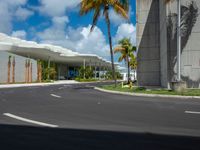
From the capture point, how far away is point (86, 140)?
6.33 meters

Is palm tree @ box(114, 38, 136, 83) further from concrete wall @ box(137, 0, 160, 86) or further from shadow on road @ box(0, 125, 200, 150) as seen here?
shadow on road @ box(0, 125, 200, 150)

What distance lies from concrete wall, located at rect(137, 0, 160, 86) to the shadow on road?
81.5ft

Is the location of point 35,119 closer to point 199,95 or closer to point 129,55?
point 199,95

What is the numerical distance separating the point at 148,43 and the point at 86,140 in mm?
26165

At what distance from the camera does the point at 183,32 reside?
2328 cm

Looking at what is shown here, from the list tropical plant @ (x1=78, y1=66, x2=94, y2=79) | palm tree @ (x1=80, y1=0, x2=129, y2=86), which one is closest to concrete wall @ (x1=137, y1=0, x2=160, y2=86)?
palm tree @ (x1=80, y1=0, x2=129, y2=86)

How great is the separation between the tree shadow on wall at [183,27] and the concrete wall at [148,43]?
7.05 m

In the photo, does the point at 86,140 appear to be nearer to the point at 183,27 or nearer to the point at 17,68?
the point at 183,27

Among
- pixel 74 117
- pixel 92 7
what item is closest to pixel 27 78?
pixel 92 7

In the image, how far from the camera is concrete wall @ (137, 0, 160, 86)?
3127 cm

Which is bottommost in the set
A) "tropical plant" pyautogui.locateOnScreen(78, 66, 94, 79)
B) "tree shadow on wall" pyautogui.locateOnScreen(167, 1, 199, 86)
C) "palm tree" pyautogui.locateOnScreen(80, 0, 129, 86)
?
"tropical plant" pyautogui.locateOnScreen(78, 66, 94, 79)

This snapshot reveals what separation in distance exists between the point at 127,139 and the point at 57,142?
57.6 inches

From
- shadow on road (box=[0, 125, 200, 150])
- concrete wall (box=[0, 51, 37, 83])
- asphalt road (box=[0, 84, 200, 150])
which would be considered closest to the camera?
shadow on road (box=[0, 125, 200, 150])

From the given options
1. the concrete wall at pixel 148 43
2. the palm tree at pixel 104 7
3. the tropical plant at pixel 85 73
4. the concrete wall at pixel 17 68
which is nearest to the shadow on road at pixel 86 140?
the palm tree at pixel 104 7
